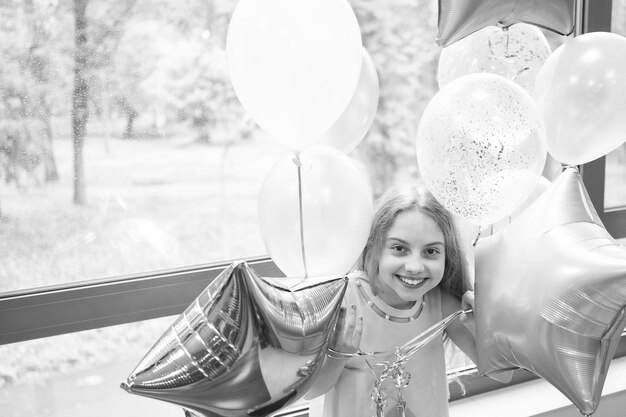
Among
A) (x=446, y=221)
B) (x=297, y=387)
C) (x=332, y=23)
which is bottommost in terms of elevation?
(x=297, y=387)

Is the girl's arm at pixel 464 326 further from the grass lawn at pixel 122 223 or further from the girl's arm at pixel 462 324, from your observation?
the grass lawn at pixel 122 223

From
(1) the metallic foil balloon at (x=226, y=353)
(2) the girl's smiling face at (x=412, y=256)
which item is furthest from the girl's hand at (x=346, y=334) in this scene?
(1) the metallic foil balloon at (x=226, y=353)

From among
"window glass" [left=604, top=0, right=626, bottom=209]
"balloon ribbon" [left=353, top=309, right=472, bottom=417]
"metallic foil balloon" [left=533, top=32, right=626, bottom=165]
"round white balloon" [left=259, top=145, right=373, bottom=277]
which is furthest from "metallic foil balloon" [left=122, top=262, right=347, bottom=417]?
"window glass" [left=604, top=0, right=626, bottom=209]

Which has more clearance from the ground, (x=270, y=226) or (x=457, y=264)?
(x=270, y=226)

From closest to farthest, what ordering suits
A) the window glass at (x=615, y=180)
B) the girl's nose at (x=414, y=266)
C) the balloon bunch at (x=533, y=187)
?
1. the balloon bunch at (x=533, y=187)
2. the girl's nose at (x=414, y=266)
3. the window glass at (x=615, y=180)

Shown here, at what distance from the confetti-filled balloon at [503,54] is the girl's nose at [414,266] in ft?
1.25

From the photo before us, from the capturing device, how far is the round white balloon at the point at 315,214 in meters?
1.03

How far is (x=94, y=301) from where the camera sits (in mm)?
1404

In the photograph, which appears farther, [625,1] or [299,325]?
[625,1]

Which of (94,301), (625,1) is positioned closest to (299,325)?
(94,301)

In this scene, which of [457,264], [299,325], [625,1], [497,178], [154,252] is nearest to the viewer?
[299,325]

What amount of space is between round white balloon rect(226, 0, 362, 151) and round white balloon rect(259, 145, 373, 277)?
3.8 inches

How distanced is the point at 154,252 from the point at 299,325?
0.75m

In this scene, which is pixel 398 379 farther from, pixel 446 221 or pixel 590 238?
pixel 590 238
